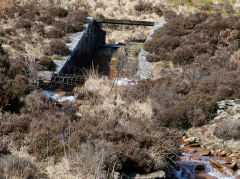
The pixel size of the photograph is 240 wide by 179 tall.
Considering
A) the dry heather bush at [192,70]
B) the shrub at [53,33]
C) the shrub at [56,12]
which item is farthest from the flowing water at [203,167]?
the shrub at [56,12]

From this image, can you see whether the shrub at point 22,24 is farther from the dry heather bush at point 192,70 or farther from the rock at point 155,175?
the rock at point 155,175

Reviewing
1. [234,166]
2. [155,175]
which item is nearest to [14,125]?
[155,175]

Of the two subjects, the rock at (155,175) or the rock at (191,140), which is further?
the rock at (191,140)

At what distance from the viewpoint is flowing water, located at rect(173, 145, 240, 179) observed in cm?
731

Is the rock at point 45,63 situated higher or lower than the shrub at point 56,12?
lower

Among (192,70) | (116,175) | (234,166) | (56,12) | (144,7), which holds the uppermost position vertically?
(144,7)

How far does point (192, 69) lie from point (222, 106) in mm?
3747

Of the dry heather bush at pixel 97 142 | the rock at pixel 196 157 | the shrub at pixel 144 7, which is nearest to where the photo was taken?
the dry heather bush at pixel 97 142

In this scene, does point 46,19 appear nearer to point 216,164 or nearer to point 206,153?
point 206,153

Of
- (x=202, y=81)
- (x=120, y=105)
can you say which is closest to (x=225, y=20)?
(x=202, y=81)

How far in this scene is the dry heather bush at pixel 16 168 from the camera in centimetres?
547

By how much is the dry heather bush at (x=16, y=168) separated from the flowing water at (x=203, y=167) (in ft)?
10.6

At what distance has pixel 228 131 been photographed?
9.16 meters

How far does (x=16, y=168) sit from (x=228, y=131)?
5.95 m
